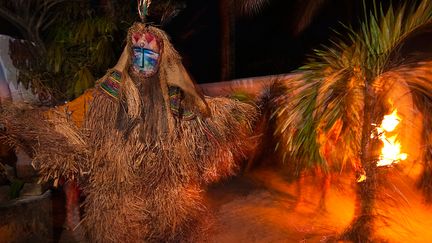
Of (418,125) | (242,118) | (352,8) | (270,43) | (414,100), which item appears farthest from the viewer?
(270,43)

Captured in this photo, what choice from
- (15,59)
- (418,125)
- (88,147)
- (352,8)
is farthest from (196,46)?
(88,147)

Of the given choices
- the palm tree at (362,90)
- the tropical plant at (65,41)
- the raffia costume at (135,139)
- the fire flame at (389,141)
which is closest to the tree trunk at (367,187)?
the palm tree at (362,90)

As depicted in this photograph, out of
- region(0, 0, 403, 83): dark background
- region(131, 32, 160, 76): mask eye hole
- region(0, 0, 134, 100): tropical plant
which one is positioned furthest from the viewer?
region(0, 0, 403, 83): dark background

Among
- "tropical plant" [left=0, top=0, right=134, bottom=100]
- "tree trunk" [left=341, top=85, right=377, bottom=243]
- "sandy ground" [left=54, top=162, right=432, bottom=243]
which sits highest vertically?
"tropical plant" [left=0, top=0, right=134, bottom=100]

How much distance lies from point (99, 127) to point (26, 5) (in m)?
4.50

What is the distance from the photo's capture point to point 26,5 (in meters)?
7.28

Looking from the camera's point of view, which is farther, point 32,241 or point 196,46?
point 196,46

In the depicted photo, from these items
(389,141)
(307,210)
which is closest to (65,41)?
(307,210)

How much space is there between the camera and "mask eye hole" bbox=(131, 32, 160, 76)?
3.61 metres

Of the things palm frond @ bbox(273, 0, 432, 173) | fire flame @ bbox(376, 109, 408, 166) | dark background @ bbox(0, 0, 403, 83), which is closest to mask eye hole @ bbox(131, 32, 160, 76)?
palm frond @ bbox(273, 0, 432, 173)

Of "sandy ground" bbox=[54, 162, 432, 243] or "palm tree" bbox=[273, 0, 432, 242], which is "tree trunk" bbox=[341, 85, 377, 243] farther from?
"sandy ground" bbox=[54, 162, 432, 243]

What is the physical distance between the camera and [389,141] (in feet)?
15.0

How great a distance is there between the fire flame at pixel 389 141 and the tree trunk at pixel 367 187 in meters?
0.13

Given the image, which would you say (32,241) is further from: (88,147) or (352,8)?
(352,8)
